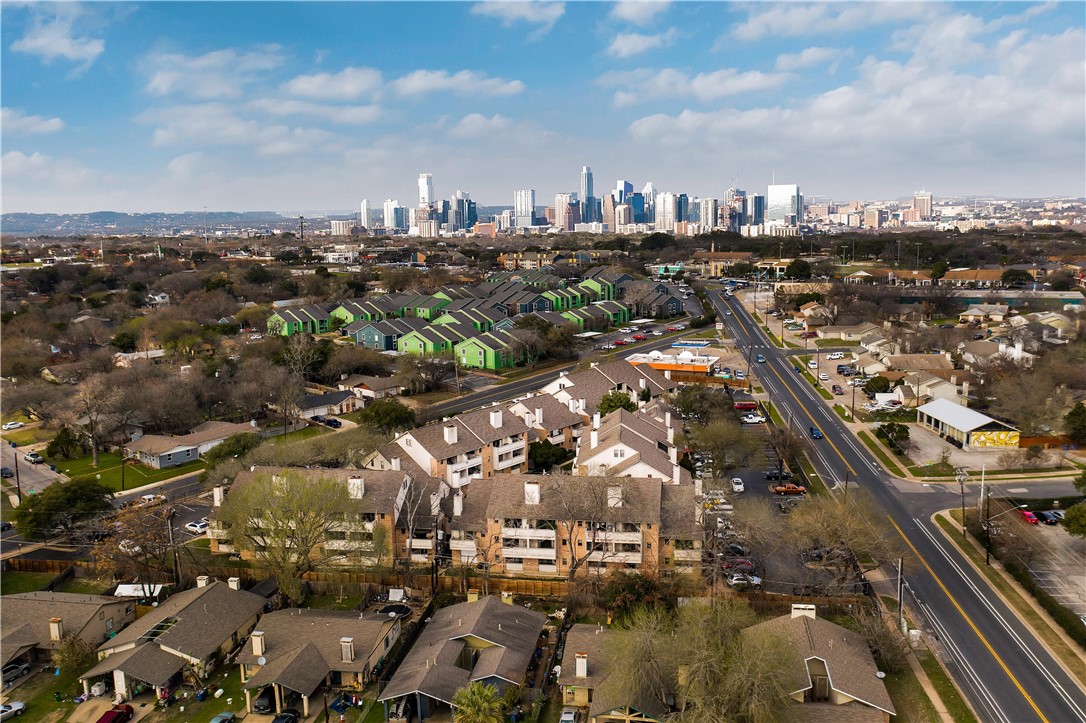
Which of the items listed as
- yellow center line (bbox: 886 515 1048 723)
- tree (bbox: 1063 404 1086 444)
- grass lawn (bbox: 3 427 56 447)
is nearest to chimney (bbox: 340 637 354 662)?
yellow center line (bbox: 886 515 1048 723)

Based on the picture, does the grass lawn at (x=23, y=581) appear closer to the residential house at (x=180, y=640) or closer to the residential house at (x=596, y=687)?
the residential house at (x=180, y=640)

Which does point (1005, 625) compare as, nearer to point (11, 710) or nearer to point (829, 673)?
point (829, 673)

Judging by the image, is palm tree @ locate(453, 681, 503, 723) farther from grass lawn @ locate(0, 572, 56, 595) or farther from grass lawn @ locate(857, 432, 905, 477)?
grass lawn @ locate(857, 432, 905, 477)

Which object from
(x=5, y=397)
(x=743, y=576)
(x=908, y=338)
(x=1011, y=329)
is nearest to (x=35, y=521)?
(x=5, y=397)

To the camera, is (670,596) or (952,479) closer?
(670,596)

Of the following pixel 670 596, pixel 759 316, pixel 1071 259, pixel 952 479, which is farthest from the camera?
pixel 1071 259

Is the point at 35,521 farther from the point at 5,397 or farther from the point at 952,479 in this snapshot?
the point at 952,479

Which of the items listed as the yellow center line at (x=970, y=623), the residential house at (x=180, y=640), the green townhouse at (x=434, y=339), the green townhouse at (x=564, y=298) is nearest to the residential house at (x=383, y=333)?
the green townhouse at (x=434, y=339)
